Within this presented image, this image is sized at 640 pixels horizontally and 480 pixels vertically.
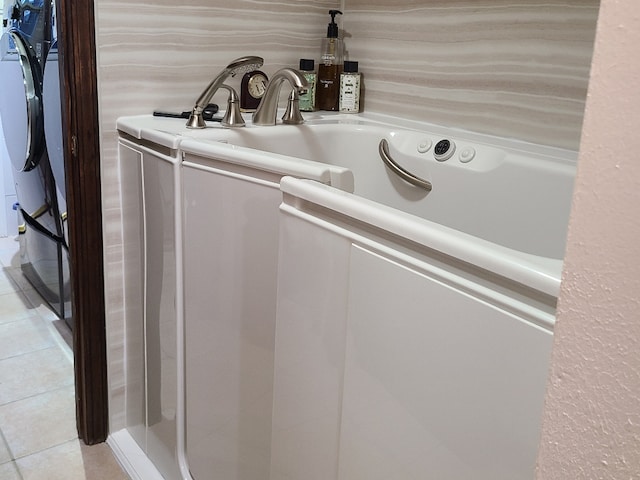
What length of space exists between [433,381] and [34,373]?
1.63 metres

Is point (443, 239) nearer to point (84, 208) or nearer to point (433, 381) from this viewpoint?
point (433, 381)

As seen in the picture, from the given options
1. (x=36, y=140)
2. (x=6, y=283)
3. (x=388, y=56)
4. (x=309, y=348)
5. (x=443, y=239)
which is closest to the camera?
(x=443, y=239)

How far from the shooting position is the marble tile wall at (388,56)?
1356mm

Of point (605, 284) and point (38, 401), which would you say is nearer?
point (605, 284)

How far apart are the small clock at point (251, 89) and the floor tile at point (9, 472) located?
103 centimetres

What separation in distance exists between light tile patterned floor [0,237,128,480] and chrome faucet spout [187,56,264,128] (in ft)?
2.78

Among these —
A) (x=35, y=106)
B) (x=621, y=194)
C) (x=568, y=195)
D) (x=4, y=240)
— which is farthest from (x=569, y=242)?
(x=4, y=240)

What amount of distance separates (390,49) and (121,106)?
0.70m

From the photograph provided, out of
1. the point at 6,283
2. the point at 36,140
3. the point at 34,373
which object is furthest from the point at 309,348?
the point at 6,283

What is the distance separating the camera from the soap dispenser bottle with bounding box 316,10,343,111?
177 cm

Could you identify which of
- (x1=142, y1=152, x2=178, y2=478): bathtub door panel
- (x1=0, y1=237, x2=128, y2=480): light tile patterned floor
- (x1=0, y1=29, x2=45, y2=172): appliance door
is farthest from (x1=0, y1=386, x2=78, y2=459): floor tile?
(x1=0, y1=29, x2=45, y2=172): appliance door

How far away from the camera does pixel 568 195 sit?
124cm

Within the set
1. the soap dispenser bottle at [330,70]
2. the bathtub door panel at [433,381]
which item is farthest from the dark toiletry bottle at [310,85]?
the bathtub door panel at [433,381]

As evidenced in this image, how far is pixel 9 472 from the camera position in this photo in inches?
61.1
